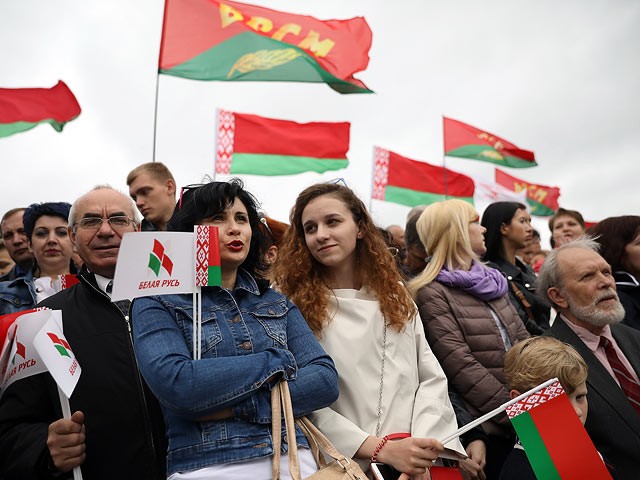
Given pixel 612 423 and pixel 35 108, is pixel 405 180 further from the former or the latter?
pixel 612 423

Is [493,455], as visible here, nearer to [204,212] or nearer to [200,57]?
[204,212]

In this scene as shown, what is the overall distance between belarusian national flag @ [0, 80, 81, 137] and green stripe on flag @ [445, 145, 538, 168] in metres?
7.39

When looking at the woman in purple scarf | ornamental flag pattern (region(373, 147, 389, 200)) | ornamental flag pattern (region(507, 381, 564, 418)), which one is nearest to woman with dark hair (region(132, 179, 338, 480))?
ornamental flag pattern (region(507, 381, 564, 418))

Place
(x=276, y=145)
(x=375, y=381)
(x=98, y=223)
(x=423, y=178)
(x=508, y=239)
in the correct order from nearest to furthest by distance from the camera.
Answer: (x=375, y=381)
(x=98, y=223)
(x=508, y=239)
(x=276, y=145)
(x=423, y=178)

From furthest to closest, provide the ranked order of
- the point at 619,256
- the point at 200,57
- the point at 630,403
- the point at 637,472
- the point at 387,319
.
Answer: the point at 200,57, the point at 619,256, the point at 630,403, the point at 637,472, the point at 387,319

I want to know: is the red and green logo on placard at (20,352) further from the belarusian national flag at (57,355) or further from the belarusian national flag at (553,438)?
the belarusian national flag at (553,438)

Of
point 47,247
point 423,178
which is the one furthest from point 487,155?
point 47,247

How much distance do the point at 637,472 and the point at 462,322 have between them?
123cm

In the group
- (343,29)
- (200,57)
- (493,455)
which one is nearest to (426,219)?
(493,455)

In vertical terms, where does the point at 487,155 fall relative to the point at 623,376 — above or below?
above

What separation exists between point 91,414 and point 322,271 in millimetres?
1399

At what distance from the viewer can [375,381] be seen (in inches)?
98.7

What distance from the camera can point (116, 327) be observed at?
235cm

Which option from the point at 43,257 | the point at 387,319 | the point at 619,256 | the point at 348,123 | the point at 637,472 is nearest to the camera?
the point at 387,319
